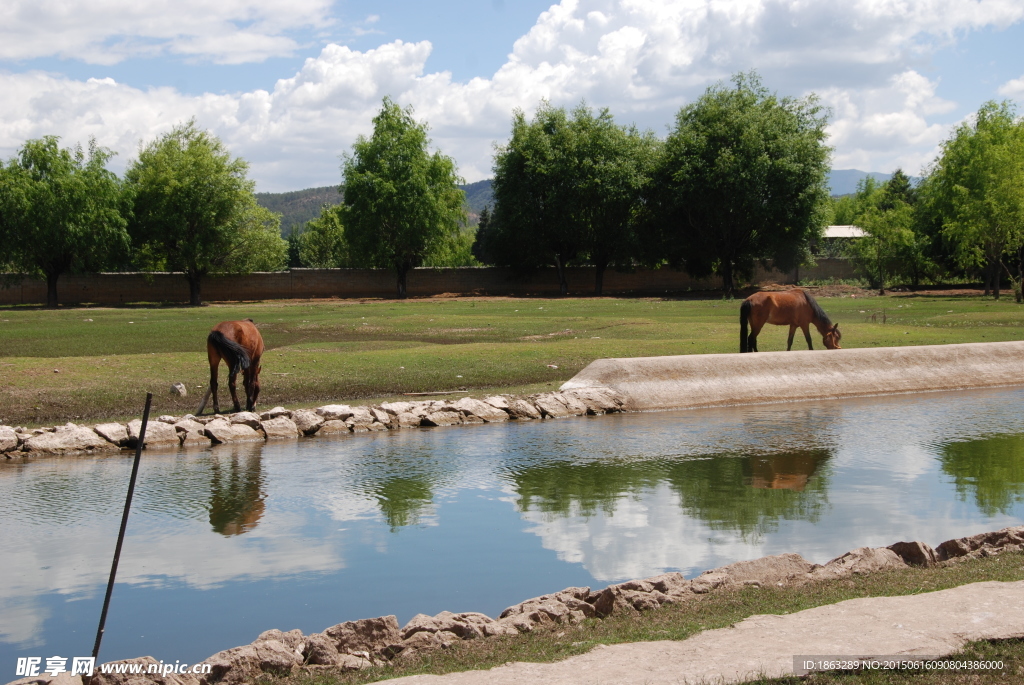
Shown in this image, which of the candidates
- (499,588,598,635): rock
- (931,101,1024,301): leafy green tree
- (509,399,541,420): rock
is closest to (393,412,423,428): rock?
(509,399,541,420): rock

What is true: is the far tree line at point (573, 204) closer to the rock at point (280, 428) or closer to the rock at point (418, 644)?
the rock at point (280, 428)

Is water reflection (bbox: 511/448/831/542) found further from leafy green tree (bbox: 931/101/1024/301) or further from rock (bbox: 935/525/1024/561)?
leafy green tree (bbox: 931/101/1024/301)

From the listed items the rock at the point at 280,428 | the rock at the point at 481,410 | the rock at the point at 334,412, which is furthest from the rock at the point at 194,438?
the rock at the point at 481,410

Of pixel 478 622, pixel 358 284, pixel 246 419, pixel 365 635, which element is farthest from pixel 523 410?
pixel 358 284

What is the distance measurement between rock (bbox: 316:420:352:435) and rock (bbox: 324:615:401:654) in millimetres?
8700

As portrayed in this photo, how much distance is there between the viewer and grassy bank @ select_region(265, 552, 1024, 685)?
514 cm

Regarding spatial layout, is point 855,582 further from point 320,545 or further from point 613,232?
point 613,232

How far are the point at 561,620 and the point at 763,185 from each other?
5574cm

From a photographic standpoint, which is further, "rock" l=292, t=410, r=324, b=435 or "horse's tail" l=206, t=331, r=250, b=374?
"horse's tail" l=206, t=331, r=250, b=374

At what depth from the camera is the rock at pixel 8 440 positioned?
41.8ft

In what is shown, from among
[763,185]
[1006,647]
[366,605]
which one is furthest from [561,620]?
[763,185]

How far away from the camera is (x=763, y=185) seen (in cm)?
5834

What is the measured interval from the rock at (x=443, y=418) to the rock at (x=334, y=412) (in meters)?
1.26

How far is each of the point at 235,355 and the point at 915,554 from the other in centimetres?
1098
